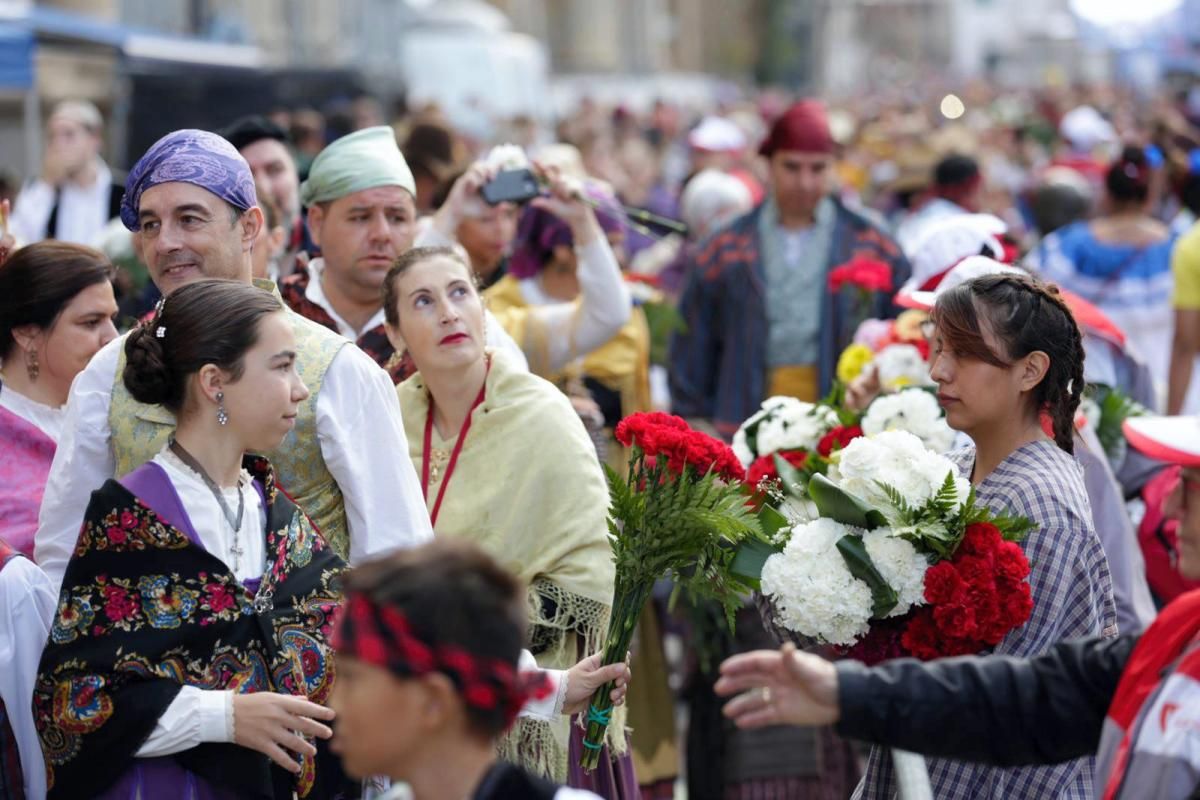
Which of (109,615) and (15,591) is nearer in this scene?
(109,615)

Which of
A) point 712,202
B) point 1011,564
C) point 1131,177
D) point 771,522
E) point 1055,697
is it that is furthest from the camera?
point 712,202

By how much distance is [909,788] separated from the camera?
134 inches

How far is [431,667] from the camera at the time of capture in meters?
Answer: 2.63

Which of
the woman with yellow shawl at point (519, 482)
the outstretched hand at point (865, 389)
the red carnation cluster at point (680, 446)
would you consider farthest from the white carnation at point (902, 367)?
the red carnation cluster at point (680, 446)

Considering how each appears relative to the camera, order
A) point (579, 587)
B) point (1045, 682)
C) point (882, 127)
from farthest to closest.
A: 1. point (882, 127)
2. point (579, 587)
3. point (1045, 682)

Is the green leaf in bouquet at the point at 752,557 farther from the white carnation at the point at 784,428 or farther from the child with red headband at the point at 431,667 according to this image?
the child with red headband at the point at 431,667

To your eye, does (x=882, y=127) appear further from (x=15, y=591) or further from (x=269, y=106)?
(x=15, y=591)

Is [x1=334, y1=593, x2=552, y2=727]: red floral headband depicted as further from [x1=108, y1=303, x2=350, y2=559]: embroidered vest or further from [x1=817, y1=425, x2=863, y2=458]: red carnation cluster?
[x1=817, y1=425, x2=863, y2=458]: red carnation cluster

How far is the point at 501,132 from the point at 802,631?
16056 millimetres

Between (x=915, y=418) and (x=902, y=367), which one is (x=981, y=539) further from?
(x=902, y=367)

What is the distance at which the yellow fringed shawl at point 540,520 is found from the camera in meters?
4.61

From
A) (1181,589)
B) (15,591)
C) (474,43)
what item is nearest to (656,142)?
(474,43)

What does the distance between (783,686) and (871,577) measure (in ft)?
2.37

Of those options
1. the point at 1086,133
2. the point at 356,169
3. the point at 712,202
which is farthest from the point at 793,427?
the point at 1086,133
